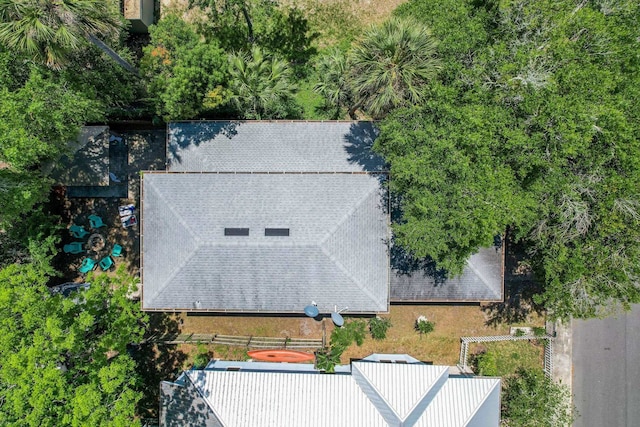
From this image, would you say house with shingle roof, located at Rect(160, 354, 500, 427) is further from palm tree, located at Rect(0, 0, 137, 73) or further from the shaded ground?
palm tree, located at Rect(0, 0, 137, 73)

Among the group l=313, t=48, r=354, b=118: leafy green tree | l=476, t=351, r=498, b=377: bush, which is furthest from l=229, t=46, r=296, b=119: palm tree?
l=476, t=351, r=498, b=377: bush

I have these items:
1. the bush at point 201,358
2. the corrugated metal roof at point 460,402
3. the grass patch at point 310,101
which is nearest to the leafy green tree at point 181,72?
the grass patch at point 310,101

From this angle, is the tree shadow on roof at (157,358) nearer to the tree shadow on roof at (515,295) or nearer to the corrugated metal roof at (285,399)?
the corrugated metal roof at (285,399)

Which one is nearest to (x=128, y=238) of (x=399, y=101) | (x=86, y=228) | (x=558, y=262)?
(x=86, y=228)

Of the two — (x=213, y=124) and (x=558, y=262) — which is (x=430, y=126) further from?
(x=213, y=124)

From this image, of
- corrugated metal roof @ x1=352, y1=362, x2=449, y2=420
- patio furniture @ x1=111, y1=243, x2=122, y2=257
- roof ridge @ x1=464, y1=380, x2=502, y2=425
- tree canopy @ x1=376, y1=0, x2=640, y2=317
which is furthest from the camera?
patio furniture @ x1=111, y1=243, x2=122, y2=257

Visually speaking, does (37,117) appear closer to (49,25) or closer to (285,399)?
(49,25)
